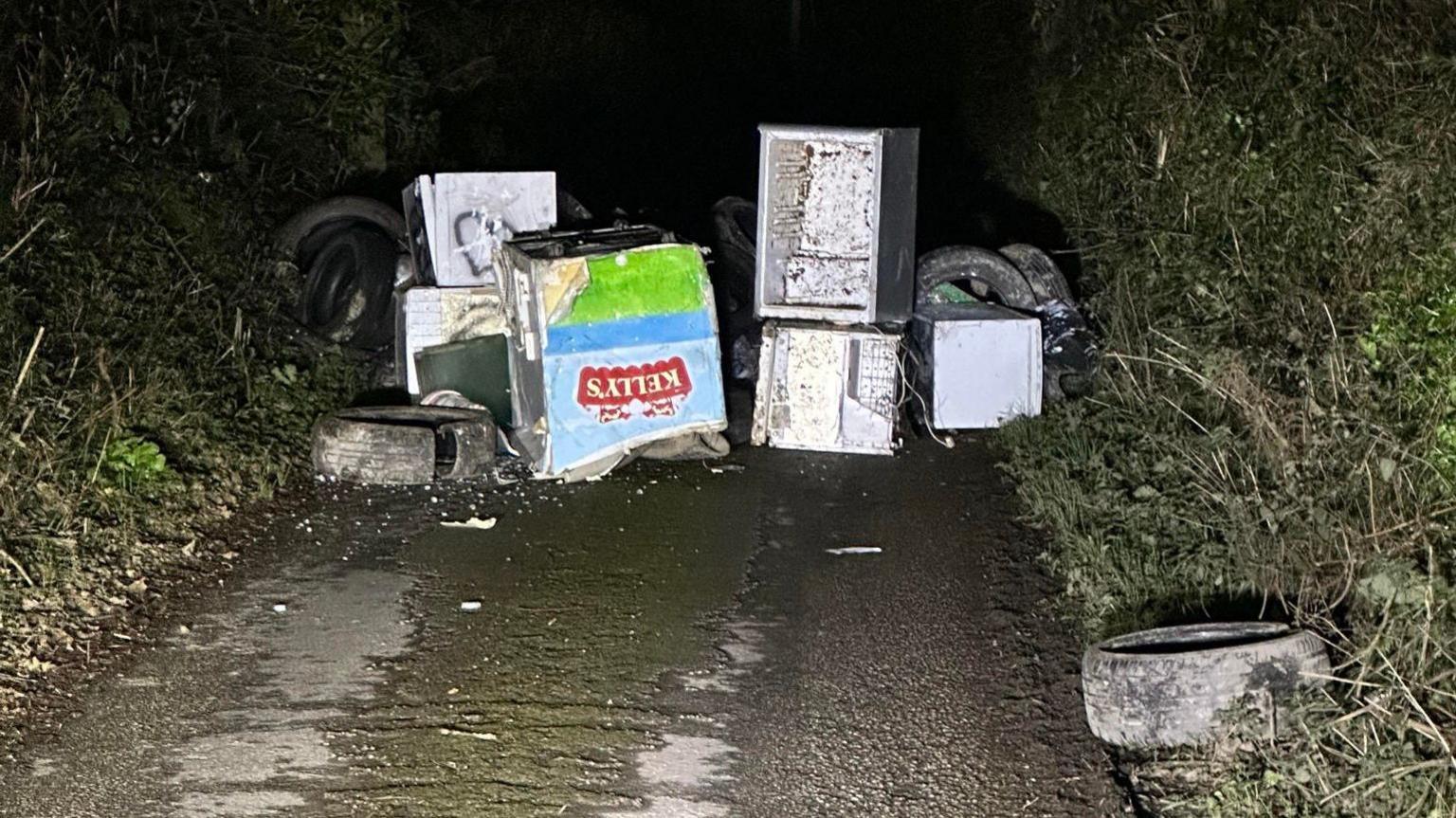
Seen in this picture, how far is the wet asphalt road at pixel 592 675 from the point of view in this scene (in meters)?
4.62

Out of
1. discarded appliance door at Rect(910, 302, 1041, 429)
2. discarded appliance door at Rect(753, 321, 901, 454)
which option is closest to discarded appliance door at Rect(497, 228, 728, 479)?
discarded appliance door at Rect(753, 321, 901, 454)

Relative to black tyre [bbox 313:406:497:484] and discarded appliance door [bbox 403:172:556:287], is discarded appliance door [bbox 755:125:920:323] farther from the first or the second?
black tyre [bbox 313:406:497:484]

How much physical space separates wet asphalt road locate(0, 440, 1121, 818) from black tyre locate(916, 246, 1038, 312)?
93.6 inches

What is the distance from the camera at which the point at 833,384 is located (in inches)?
356

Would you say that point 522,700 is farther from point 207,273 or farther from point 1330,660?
point 207,273

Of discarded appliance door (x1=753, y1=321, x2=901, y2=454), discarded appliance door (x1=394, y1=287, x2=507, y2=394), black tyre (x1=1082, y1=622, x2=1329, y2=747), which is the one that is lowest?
black tyre (x1=1082, y1=622, x2=1329, y2=747)

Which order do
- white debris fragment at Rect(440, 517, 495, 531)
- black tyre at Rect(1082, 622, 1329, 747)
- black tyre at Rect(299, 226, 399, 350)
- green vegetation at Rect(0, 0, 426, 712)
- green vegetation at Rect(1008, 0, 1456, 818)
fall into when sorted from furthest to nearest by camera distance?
black tyre at Rect(299, 226, 399, 350) < white debris fragment at Rect(440, 517, 495, 531) < green vegetation at Rect(0, 0, 426, 712) < black tyre at Rect(1082, 622, 1329, 747) < green vegetation at Rect(1008, 0, 1456, 818)

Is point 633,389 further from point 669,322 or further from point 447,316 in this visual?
point 447,316

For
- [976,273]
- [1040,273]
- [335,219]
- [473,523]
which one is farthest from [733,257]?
[473,523]

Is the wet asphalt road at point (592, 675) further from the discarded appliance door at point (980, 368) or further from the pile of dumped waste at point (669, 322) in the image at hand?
the discarded appliance door at point (980, 368)

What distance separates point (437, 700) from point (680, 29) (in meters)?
21.0

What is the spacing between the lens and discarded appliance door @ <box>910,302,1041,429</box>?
30.5ft

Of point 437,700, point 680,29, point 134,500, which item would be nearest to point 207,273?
point 134,500

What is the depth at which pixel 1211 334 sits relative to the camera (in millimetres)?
7457
